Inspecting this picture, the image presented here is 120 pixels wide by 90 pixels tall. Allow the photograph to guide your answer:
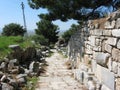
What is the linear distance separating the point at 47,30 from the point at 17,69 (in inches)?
904

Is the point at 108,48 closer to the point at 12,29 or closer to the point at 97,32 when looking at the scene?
the point at 97,32

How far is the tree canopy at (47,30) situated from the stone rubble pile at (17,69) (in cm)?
1754

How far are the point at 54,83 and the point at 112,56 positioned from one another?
11.7 feet

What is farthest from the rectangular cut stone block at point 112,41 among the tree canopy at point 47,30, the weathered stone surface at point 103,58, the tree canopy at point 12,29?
the tree canopy at point 12,29

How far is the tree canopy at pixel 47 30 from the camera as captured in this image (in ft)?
109

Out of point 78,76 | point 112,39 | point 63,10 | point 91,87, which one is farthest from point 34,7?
point 112,39

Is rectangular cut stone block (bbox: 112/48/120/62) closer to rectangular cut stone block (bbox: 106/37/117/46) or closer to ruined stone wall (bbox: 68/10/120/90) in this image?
ruined stone wall (bbox: 68/10/120/90)

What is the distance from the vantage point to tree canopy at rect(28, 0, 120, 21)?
14.1 m

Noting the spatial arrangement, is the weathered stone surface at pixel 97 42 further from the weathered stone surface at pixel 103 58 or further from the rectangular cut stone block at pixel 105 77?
the rectangular cut stone block at pixel 105 77

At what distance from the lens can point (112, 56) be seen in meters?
6.27

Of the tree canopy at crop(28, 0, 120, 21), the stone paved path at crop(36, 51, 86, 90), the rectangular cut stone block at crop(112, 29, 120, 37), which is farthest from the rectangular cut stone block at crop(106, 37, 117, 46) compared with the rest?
the tree canopy at crop(28, 0, 120, 21)

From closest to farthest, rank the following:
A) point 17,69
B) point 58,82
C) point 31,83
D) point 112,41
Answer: point 112,41
point 31,83
point 58,82
point 17,69

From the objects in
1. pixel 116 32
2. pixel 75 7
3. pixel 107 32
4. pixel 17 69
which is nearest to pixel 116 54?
pixel 116 32

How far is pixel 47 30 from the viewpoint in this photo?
33312 mm
